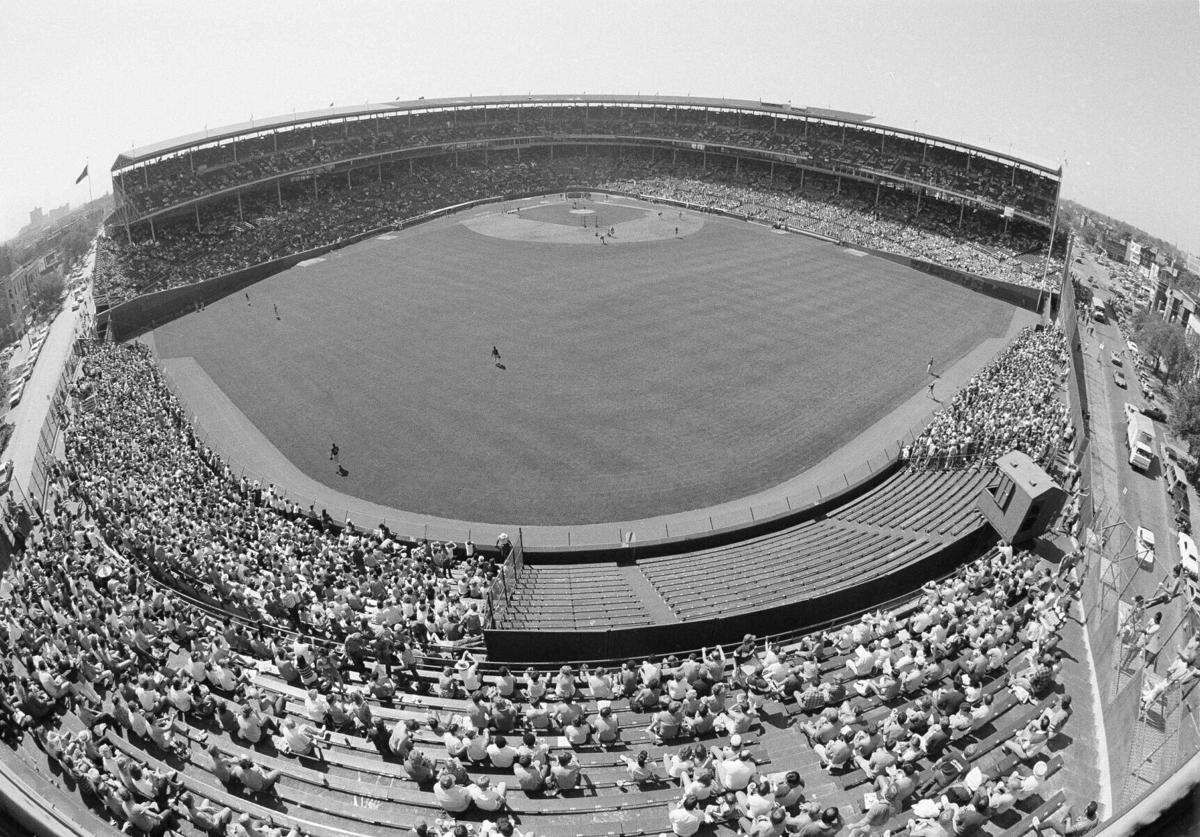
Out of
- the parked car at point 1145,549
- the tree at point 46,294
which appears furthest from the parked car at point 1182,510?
the tree at point 46,294

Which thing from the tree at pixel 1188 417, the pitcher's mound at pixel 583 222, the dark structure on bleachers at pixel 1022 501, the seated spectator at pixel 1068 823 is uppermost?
the pitcher's mound at pixel 583 222

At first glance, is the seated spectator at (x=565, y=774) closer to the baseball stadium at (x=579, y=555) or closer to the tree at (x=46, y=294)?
the baseball stadium at (x=579, y=555)

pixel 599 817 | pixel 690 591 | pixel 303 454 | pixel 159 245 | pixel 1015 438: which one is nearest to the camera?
pixel 599 817

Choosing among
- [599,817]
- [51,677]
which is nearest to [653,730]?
[599,817]

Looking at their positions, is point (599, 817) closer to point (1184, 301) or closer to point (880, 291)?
point (880, 291)

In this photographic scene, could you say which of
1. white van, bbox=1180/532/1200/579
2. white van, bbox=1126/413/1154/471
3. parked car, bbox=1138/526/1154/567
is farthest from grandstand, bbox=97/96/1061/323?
parked car, bbox=1138/526/1154/567

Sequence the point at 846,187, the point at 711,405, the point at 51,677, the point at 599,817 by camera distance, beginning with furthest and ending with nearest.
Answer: the point at 846,187 < the point at 711,405 < the point at 51,677 < the point at 599,817

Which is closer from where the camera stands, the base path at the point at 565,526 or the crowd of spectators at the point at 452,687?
Result: the crowd of spectators at the point at 452,687
